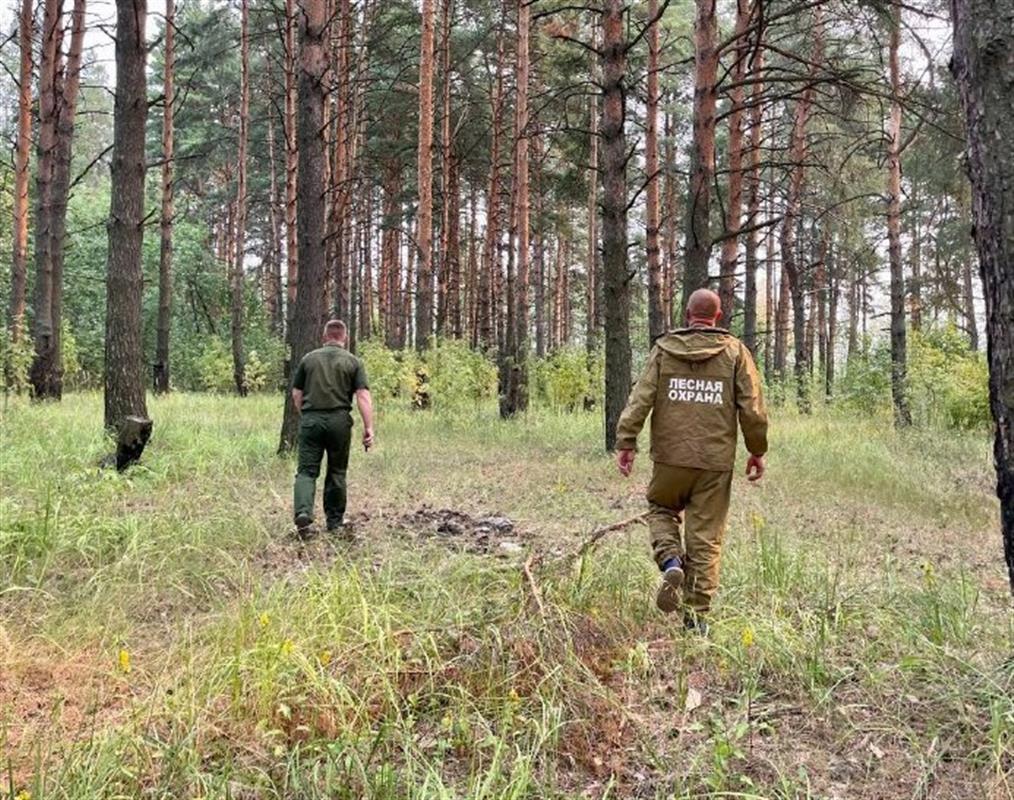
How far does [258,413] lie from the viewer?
48.0 feet

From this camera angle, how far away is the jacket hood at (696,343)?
13.7 feet

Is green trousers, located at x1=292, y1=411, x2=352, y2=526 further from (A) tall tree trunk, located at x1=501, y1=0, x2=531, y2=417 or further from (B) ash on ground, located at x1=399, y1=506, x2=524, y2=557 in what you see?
(A) tall tree trunk, located at x1=501, y1=0, x2=531, y2=417

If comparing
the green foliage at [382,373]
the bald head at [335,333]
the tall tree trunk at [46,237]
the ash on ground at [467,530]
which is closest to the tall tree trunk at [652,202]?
the green foliage at [382,373]

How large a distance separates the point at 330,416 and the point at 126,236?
4.34 meters

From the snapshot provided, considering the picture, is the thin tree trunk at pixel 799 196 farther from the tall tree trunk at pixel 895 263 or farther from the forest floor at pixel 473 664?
the forest floor at pixel 473 664

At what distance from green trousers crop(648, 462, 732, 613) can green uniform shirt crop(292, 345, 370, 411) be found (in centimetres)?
311

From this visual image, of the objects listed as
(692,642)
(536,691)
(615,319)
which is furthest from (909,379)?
(536,691)

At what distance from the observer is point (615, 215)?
33.1ft

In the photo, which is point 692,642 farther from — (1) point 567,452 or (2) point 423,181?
(2) point 423,181

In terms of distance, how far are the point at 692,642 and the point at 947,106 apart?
9481mm

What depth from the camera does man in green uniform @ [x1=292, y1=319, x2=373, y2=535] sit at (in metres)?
6.15

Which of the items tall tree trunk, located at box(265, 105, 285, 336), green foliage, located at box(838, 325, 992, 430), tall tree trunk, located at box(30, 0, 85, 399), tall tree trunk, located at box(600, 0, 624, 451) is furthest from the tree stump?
tall tree trunk, located at box(265, 105, 285, 336)

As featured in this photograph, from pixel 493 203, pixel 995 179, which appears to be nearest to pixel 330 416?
pixel 995 179

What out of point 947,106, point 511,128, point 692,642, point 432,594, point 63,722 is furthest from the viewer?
point 511,128
